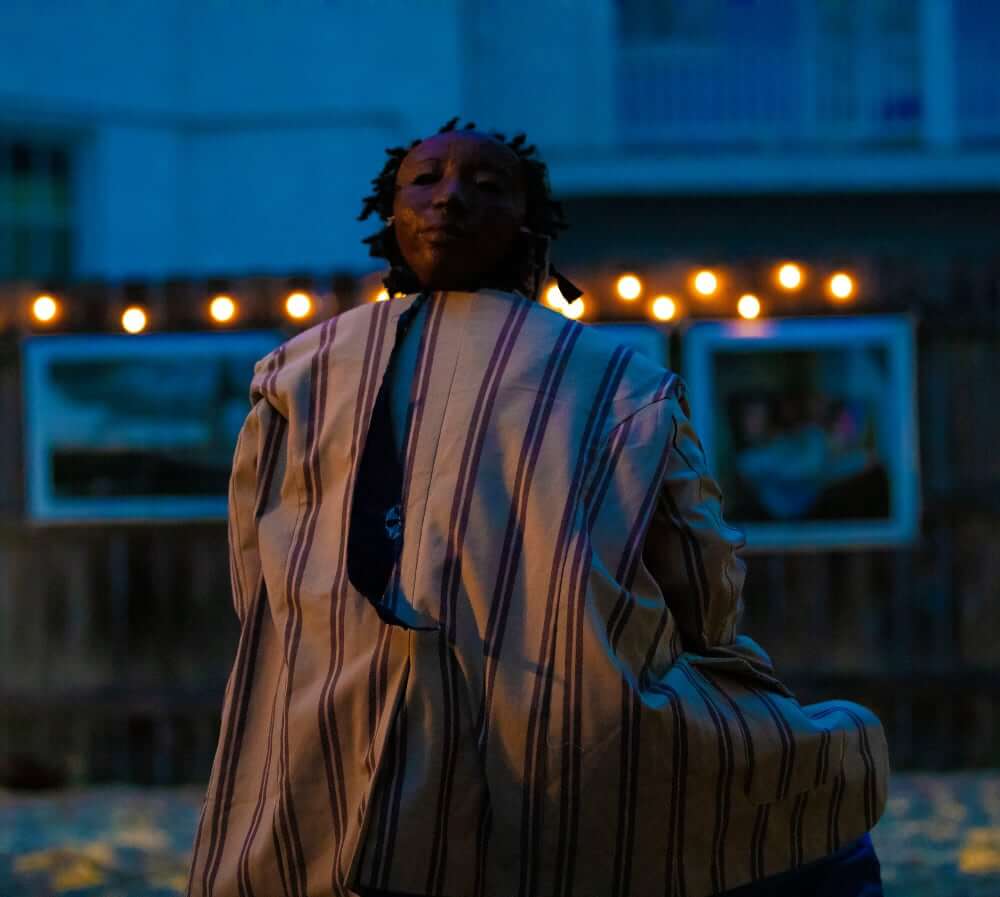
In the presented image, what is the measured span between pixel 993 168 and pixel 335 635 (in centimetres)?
887

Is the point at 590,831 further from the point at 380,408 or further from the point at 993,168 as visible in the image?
the point at 993,168

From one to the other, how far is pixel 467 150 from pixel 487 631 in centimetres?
72

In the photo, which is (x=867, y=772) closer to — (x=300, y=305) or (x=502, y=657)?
(x=502, y=657)

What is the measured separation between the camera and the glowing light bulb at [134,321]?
6289mm

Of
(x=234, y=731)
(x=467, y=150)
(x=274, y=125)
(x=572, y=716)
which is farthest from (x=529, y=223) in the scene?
(x=274, y=125)

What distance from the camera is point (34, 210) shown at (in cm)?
928

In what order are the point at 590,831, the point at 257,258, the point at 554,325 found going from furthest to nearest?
the point at 257,258 → the point at 554,325 → the point at 590,831

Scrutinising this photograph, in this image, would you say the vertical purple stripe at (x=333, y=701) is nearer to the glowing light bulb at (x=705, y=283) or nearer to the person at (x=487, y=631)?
the person at (x=487, y=631)

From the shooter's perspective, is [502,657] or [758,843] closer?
[502,657]

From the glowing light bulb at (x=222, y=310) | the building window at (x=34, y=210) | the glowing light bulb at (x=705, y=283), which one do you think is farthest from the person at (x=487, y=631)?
the building window at (x=34, y=210)

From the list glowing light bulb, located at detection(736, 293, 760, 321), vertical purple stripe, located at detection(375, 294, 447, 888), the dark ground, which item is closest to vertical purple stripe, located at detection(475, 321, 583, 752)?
vertical purple stripe, located at detection(375, 294, 447, 888)

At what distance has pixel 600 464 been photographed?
222cm

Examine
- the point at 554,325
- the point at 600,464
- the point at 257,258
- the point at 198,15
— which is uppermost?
the point at 198,15

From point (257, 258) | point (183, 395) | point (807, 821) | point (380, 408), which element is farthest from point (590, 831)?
point (257, 258)
